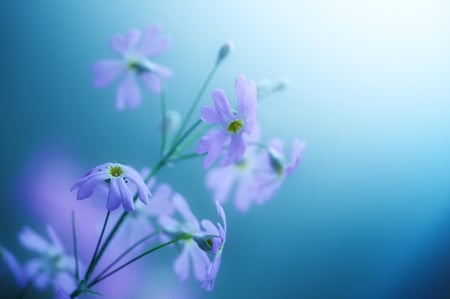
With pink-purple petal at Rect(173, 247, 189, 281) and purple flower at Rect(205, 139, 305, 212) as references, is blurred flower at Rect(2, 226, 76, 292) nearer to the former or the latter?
pink-purple petal at Rect(173, 247, 189, 281)

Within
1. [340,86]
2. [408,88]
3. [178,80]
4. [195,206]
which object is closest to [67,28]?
[178,80]

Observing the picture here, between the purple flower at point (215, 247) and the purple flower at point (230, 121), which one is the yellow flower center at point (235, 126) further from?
the purple flower at point (215, 247)

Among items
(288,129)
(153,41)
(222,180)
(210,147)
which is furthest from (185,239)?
(288,129)

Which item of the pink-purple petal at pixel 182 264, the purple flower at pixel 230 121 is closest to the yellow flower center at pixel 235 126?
the purple flower at pixel 230 121

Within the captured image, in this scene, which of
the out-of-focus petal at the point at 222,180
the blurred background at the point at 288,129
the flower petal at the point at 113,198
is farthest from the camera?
the blurred background at the point at 288,129

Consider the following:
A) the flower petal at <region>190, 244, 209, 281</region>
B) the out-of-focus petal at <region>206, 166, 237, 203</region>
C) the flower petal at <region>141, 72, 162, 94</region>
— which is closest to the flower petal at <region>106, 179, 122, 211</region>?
the flower petal at <region>190, 244, 209, 281</region>

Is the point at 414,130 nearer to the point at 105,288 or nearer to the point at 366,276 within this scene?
the point at 366,276

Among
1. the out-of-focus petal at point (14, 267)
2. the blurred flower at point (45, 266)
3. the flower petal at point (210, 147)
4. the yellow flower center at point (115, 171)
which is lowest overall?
the out-of-focus petal at point (14, 267)
